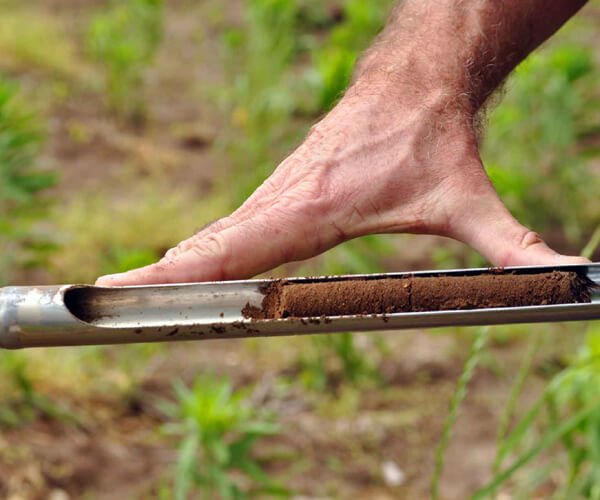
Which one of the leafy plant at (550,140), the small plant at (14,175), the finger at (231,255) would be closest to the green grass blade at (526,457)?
the finger at (231,255)

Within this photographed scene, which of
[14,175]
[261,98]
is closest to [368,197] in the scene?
[14,175]

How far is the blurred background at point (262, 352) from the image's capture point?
2354mm

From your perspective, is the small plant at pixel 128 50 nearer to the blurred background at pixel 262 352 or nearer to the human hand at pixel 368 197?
the blurred background at pixel 262 352

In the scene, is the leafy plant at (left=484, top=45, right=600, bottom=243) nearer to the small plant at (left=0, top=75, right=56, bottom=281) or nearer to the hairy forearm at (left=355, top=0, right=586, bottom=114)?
the small plant at (left=0, top=75, right=56, bottom=281)

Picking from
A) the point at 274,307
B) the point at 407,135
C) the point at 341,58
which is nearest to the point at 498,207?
the point at 407,135

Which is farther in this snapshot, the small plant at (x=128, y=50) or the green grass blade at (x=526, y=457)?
the small plant at (x=128, y=50)

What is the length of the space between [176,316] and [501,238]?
448mm

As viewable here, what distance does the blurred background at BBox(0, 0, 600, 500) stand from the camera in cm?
235

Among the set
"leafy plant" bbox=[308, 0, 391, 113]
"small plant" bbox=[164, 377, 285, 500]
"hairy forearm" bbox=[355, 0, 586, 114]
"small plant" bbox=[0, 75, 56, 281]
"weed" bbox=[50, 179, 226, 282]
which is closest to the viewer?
"hairy forearm" bbox=[355, 0, 586, 114]

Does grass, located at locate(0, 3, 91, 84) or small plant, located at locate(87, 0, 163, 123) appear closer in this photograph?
small plant, located at locate(87, 0, 163, 123)

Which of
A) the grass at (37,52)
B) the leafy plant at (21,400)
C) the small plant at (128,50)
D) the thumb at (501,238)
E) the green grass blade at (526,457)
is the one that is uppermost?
the grass at (37,52)

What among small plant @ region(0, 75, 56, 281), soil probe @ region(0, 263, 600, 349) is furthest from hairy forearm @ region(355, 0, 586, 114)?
small plant @ region(0, 75, 56, 281)

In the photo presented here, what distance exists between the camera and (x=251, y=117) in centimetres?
430

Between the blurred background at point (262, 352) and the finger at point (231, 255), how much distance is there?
1.82 feet
